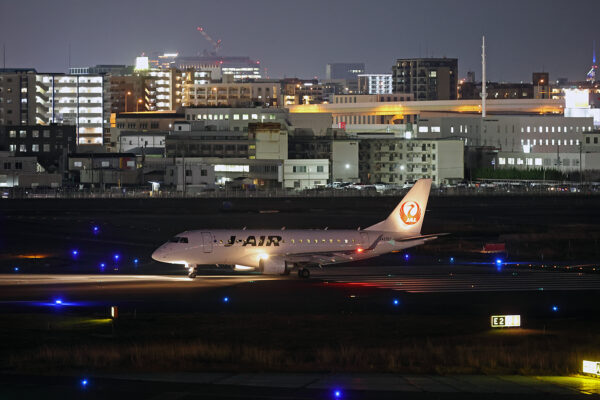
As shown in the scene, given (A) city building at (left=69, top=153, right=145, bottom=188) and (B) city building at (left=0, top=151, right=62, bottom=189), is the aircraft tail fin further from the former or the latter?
(B) city building at (left=0, top=151, right=62, bottom=189)

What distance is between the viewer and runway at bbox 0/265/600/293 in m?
56.2

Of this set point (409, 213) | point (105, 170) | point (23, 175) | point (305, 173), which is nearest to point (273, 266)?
point (409, 213)

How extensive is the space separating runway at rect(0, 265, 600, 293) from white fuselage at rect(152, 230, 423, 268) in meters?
1.22

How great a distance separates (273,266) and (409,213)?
12.3 meters

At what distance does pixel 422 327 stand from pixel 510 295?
39.6ft

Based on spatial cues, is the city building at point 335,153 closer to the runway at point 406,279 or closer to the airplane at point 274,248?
the runway at point 406,279

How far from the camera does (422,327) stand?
42438mm

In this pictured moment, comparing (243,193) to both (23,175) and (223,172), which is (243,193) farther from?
(23,175)

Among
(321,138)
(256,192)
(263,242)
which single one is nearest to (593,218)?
(256,192)

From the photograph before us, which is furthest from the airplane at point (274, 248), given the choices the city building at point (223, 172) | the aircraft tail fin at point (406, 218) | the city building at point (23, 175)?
the city building at point (23, 175)

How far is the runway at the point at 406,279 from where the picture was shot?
184 feet

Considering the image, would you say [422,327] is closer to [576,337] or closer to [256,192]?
[576,337]

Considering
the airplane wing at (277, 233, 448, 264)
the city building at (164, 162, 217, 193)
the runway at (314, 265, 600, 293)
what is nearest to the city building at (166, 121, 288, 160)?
the city building at (164, 162, 217, 193)

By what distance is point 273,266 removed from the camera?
198 feet
